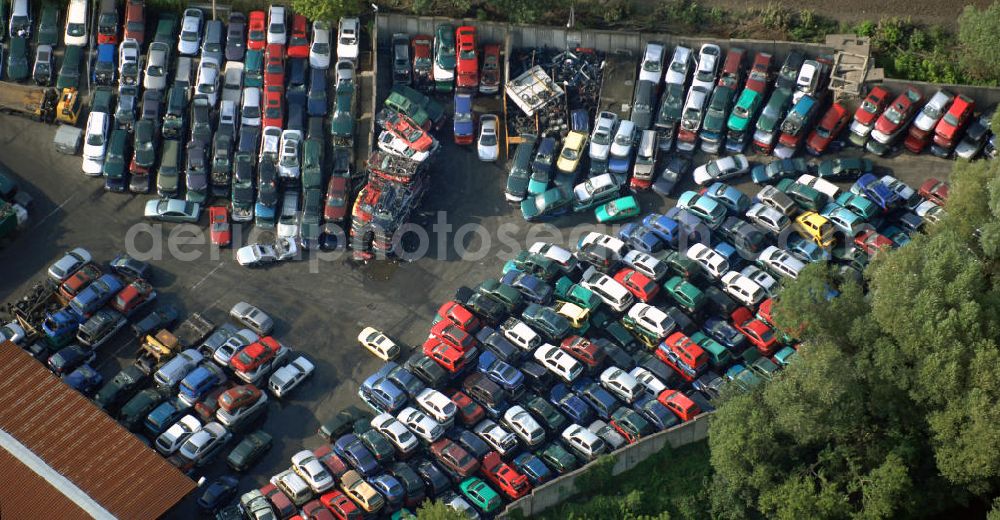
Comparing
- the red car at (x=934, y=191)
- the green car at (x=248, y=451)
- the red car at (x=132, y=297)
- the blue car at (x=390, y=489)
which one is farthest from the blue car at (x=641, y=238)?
the red car at (x=132, y=297)

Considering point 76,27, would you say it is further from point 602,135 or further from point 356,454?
point 356,454

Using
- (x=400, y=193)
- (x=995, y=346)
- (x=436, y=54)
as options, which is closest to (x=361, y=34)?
(x=436, y=54)

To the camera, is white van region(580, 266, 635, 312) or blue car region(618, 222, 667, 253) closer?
white van region(580, 266, 635, 312)

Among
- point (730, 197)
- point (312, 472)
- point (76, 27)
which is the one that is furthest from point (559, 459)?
point (76, 27)

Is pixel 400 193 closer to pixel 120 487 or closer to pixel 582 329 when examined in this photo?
pixel 582 329

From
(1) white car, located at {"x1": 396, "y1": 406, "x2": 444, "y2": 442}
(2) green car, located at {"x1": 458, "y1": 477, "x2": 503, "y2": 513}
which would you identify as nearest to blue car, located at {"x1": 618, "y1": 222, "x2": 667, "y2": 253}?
(1) white car, located at {"x1": 396, "y1": 406, "x2": 444, "y2": 442}

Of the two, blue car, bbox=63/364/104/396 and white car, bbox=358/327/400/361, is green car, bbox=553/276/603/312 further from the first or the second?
blue car, bbox=63/364/104/396
